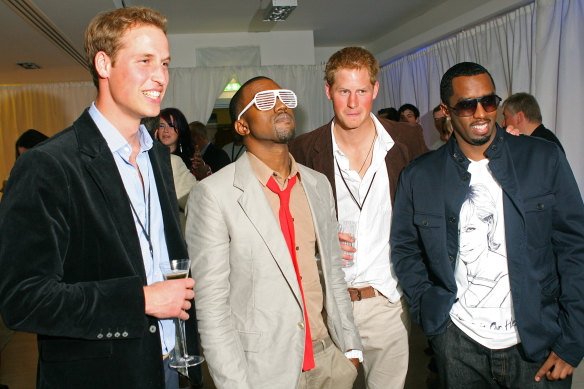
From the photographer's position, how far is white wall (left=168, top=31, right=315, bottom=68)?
8.88 meters

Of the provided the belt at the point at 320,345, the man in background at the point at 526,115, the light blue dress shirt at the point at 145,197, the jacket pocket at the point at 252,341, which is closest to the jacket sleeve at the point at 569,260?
the belt at the point at 320,345

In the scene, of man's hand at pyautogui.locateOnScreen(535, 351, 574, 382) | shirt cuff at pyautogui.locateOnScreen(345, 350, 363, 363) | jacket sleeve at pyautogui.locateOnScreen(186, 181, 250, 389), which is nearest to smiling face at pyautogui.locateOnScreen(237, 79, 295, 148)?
jacket sleeve at pyautogui.locateOnScreen(186, 181, 250, 389)

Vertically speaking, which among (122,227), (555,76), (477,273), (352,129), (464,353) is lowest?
(464,353)

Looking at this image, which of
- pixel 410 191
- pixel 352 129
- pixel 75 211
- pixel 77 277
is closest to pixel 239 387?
pixel 77 277

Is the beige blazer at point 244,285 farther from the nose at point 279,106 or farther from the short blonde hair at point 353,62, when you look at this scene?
the short blonde hair at point 353,62

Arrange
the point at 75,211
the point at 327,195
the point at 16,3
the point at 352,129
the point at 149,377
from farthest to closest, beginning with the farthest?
1. the point at 16,3
2. the point at 352,129
3. the point at 327,195
4. the point at 149,377
5. the point at 75,211

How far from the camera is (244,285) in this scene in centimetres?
178

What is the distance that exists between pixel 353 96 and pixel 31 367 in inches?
160

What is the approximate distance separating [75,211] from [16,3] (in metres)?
4.98

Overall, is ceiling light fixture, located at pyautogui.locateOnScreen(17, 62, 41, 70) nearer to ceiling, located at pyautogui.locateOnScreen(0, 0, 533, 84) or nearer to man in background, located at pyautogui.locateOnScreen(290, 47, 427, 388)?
ceiling, located at pyautogui.locateOnScreen(0, 0, 533, 84)

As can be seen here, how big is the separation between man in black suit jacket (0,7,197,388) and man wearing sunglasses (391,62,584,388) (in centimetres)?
114

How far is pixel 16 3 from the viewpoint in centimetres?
512

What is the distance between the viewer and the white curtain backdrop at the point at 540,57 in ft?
17.4

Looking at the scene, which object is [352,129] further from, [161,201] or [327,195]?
[161,201]
